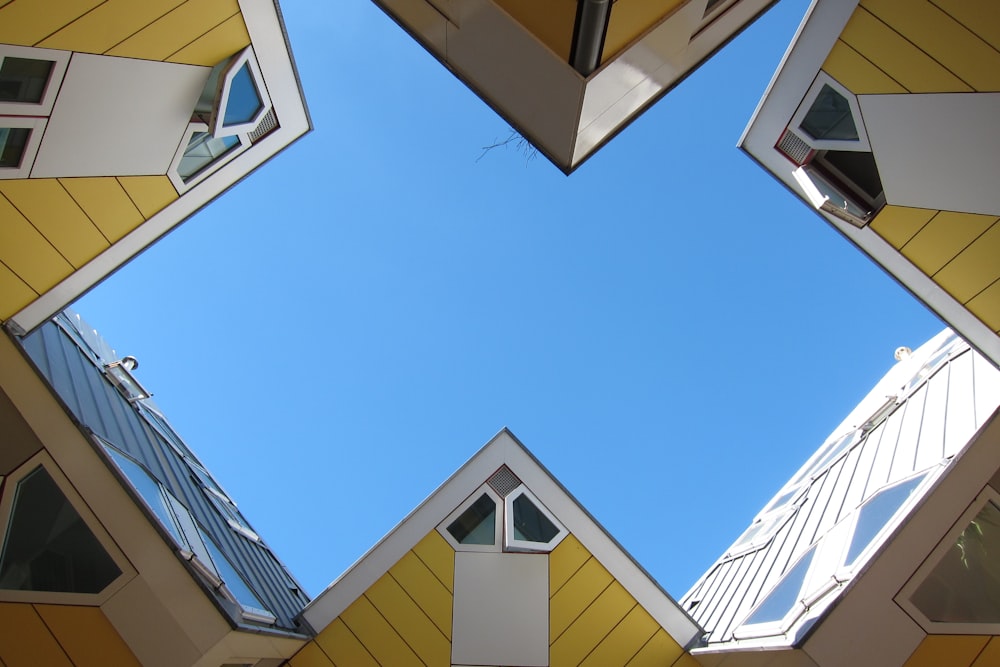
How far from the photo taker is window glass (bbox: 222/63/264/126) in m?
5.43

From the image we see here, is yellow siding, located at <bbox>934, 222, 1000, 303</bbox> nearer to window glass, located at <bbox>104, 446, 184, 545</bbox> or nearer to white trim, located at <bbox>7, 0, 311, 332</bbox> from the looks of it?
white trim, located at <bbox>7, 0, 311, 332</bbox>

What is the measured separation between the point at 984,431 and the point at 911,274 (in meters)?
1.43

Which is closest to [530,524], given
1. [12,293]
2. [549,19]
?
[12,293]

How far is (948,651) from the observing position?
4559 millimetres

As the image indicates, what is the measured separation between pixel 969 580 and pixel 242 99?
745cm

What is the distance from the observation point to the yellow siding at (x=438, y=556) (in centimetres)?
681

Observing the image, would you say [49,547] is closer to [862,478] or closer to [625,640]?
[625,640]

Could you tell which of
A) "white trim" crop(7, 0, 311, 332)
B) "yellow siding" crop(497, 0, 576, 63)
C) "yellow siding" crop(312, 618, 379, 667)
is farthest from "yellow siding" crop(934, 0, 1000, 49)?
"yellow siding" crop(312, 618, 379, 667)

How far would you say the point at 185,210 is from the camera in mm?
5793

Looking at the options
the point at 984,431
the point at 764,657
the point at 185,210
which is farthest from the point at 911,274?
the point at 185,210

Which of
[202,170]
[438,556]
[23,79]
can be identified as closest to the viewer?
[23,79]

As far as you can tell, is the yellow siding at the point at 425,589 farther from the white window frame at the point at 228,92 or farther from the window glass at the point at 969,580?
the white window frame at the point at 228,92

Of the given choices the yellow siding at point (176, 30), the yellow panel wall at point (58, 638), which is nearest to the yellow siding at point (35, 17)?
the yellow siding at point (176, 30)

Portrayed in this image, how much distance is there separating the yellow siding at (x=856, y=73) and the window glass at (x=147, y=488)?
654 centimetres
